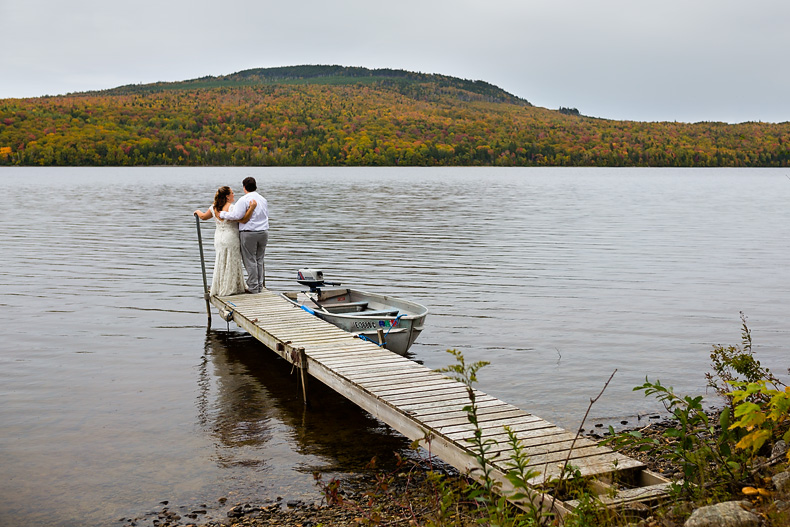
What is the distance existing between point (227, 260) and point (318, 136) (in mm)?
124192

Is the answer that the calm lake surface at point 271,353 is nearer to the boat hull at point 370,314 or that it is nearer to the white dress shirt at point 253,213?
the boat hull at point 370,314

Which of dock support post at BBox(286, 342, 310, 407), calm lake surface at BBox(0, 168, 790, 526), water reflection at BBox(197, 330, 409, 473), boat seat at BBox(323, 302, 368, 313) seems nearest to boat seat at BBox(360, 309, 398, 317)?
boat seat at BBox(323, 302, 368, 313)

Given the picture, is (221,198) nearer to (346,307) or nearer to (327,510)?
(346,307)

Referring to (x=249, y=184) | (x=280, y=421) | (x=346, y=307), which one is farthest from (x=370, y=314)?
(x=280, y=421)

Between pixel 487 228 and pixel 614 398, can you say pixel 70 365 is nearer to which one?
pixel 614 398

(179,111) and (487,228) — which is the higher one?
(179,111)

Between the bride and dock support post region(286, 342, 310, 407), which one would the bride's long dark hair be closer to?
the bride

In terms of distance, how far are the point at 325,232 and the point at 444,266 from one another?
10010 mm

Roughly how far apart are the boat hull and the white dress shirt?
1449 mm

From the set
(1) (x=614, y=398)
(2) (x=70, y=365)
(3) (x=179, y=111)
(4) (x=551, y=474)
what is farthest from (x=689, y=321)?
(3) (x=179, y=111)

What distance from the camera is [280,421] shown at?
29.0 ft

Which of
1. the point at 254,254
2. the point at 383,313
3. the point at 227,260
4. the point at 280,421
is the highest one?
the point at 254,254

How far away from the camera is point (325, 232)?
30.2 meters

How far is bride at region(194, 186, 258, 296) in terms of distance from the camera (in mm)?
13047
